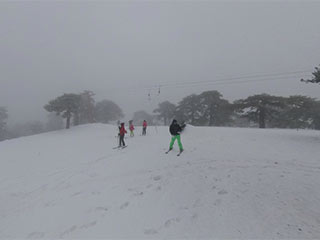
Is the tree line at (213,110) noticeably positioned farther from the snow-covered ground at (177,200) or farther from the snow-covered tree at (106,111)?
the snow-covered ground at (177,200)

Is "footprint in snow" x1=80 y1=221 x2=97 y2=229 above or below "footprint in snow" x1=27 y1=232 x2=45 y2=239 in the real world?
above

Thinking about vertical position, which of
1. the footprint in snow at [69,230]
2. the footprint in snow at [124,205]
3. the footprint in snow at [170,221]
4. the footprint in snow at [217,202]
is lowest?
the footprint in snow at [69,230]

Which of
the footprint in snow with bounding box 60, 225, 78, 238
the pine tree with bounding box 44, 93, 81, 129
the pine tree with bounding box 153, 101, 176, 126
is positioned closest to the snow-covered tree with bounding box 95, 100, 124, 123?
the pine tree with bounding box 153, 101, 176, 126

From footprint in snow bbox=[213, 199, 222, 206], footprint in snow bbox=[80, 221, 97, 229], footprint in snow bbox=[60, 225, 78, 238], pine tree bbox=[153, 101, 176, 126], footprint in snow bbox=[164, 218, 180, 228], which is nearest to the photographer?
footprint in snow bbox=[164, 218, 180, 228]

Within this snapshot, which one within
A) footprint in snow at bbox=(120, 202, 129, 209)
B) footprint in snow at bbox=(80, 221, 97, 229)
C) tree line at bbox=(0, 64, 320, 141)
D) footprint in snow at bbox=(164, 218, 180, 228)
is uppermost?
tree line at bbox=(0, 64, 320, 141)

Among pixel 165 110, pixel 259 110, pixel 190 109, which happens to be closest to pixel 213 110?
pixel 190 109

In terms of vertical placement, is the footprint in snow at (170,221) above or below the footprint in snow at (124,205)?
above

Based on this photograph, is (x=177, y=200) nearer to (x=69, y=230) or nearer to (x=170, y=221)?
(x=170, y=221)

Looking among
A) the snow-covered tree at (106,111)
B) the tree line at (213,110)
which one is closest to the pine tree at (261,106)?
the tree line at (213,110)

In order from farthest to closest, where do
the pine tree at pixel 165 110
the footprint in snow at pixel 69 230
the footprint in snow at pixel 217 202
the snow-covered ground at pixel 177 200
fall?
the pine tree at pixel 165 110, the footprint in snow at pixel 217 202, the footprint in snow at pixel 69 230, the snow-covered ground at pixel 177 200

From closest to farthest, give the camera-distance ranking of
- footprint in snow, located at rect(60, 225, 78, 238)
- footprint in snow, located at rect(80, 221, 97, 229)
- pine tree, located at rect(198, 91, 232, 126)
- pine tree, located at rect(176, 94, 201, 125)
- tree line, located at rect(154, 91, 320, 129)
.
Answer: footprint in snow, located at rect(60, 225, 78, 238) < footprint in snow, located at rect(80, 221, 97, 229) < tree line, located at rect(154, 91, 320, 129) < pine tree, located at rect(198, 91, 232, 126) < pine tree, located at rect(176, 94, 201, 125)

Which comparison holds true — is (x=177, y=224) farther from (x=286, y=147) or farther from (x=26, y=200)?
(x=286, y=147)

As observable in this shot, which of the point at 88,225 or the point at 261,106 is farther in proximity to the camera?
the point at 261,106

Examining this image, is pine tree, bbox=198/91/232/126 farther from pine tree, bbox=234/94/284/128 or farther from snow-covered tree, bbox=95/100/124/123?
snow-covered tree, bbox=95/100/124/123
